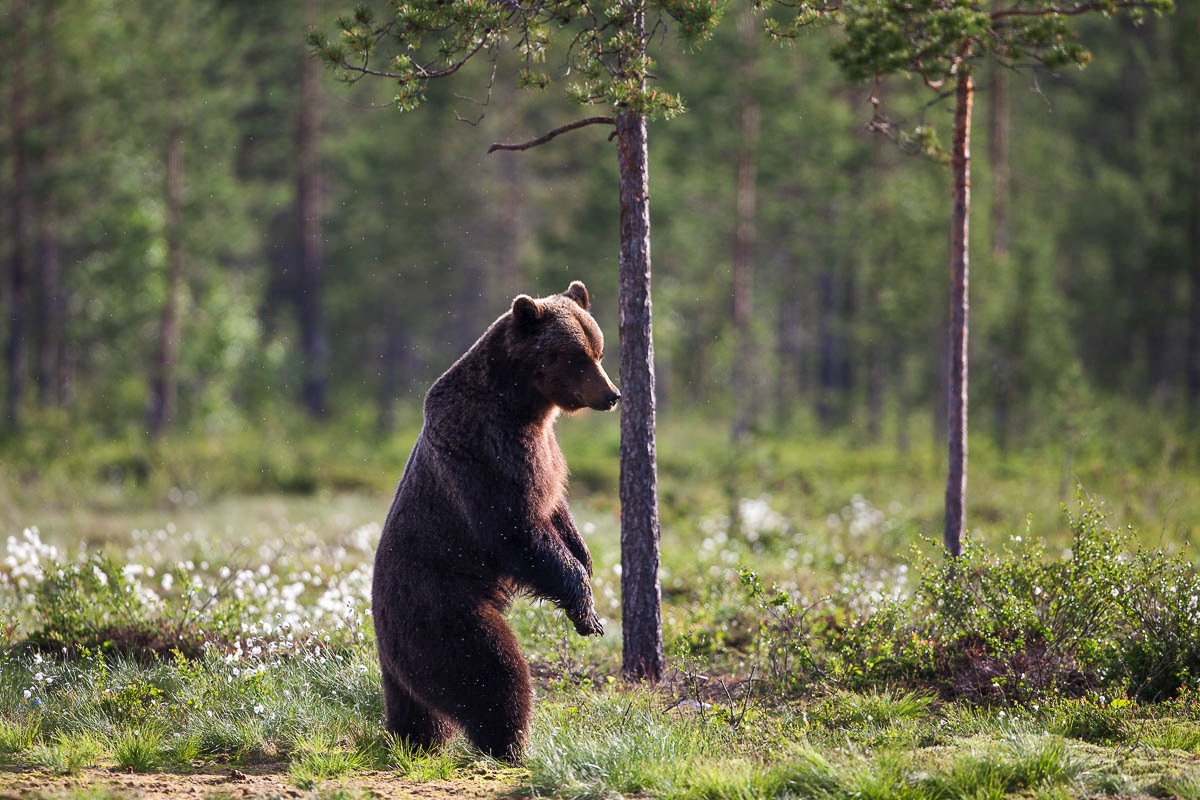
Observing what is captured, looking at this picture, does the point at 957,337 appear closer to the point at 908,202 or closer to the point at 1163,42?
the point at 908,202

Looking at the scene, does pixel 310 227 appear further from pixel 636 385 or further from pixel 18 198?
pixel 636 385

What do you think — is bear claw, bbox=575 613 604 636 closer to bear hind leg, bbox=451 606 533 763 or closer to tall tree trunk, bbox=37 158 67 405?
bear hind leg, bbox=451 606 533 763

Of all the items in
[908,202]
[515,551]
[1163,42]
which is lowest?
[515,551]

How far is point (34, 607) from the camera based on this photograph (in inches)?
351

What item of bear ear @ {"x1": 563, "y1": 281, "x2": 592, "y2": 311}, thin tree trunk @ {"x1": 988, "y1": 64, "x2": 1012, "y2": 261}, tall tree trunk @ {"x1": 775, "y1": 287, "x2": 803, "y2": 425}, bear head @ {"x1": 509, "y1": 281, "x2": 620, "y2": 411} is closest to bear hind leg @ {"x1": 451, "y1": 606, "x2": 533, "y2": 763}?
bear head @ {"x1": 509, "y1": 281, "x2": 620, "y2": 411}

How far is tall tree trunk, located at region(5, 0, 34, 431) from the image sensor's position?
78.5 feet

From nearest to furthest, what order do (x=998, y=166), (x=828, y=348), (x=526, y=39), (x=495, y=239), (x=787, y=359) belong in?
(x=526, y=39)
(x=998, y=166)
(x=495, y=239)
(x=828, y=348)
(x=787, y=359)

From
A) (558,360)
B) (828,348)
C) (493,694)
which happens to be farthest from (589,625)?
(828,348)

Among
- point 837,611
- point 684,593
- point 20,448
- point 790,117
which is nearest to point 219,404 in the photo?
point 20,448

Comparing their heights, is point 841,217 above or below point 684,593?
above

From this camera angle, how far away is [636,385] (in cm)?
816

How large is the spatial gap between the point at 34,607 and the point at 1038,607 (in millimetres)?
7541

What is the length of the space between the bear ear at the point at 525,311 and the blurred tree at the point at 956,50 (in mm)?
3572

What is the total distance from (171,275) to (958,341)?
1951cm
